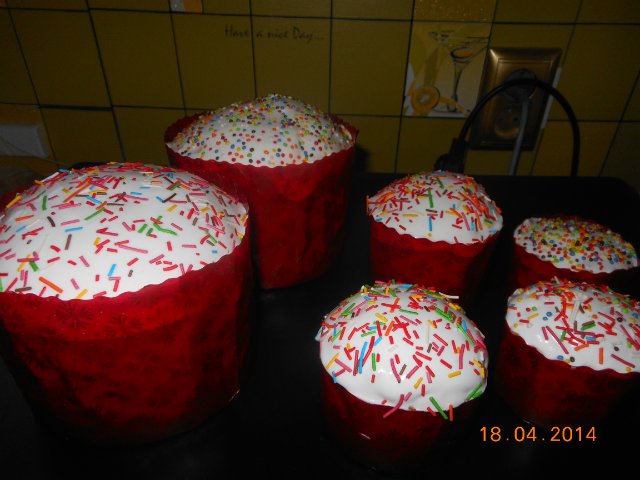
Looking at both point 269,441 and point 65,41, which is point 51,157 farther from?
point 269,441

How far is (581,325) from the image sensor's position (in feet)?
2.65

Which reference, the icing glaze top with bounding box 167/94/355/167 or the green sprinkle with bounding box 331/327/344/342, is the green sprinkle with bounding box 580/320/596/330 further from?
the icing glaze top with bounding box 167/94/355/167

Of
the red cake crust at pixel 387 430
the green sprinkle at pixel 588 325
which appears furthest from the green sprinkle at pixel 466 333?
the green sprinkle at pixel 588 325

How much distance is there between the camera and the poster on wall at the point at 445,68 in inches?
59.3

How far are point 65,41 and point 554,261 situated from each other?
5.71 ft

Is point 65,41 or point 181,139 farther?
point 65,41

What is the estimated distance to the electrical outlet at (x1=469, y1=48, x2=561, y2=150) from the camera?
1.53 meters

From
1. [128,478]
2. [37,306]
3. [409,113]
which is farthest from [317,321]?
[409,113]

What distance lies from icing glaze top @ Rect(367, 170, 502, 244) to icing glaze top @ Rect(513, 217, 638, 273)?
11 centimetres

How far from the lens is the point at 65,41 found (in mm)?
1578

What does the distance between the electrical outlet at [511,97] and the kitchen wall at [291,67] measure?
42mm

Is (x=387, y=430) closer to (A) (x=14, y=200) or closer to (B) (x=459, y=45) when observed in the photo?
(A) (x=14, y=200)

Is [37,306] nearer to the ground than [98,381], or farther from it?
farther from it

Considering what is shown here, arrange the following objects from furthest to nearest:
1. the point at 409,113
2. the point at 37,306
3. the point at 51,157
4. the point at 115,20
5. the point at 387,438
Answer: the point at 51,157 → the point at 409,113 → the point at 115,20 → the point at 387,438 → the point at 37,306
